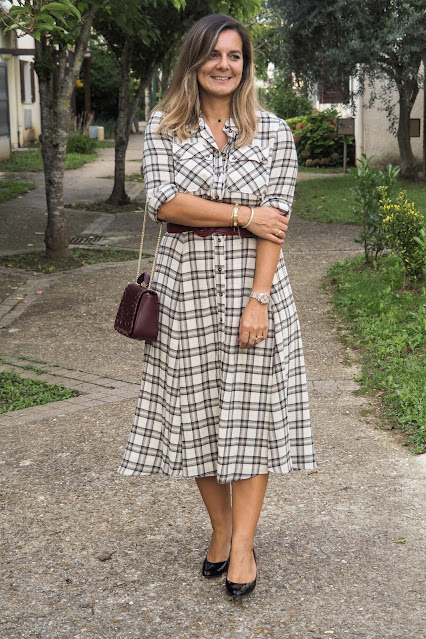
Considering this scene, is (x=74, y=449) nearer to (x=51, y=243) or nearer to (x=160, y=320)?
(x=160, y=320)

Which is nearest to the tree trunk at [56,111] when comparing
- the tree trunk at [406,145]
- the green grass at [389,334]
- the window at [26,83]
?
the green grass at [389,334]

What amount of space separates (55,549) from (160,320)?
110cm

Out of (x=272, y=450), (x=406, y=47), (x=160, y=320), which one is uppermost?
(x=406, y=47)

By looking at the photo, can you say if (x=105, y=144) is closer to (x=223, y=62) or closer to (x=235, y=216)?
(x=223, y=62)

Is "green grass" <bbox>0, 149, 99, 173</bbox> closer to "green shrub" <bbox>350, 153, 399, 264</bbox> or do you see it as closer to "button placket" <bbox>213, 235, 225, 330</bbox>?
"green shrub" <bbox>350, 153, 399, 264</bbox>

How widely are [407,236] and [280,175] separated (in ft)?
15.9

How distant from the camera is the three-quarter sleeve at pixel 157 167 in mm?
2871

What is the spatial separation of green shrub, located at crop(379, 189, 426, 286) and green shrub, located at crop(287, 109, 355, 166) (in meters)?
13.7

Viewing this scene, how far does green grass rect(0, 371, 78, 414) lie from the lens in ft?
17.5

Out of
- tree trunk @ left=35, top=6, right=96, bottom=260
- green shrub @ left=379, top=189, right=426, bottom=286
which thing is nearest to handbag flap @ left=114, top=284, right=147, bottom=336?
green shrub @ left=379, top=189, right=426, bottom=286

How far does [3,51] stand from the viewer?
2064cm

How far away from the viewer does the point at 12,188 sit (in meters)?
16.3

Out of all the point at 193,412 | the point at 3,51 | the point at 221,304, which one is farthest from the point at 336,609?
the point at 3,51

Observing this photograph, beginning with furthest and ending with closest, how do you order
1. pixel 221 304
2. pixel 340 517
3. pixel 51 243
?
1. pixel 51 243
2. pixel 340 517
3. pixel 221 304
